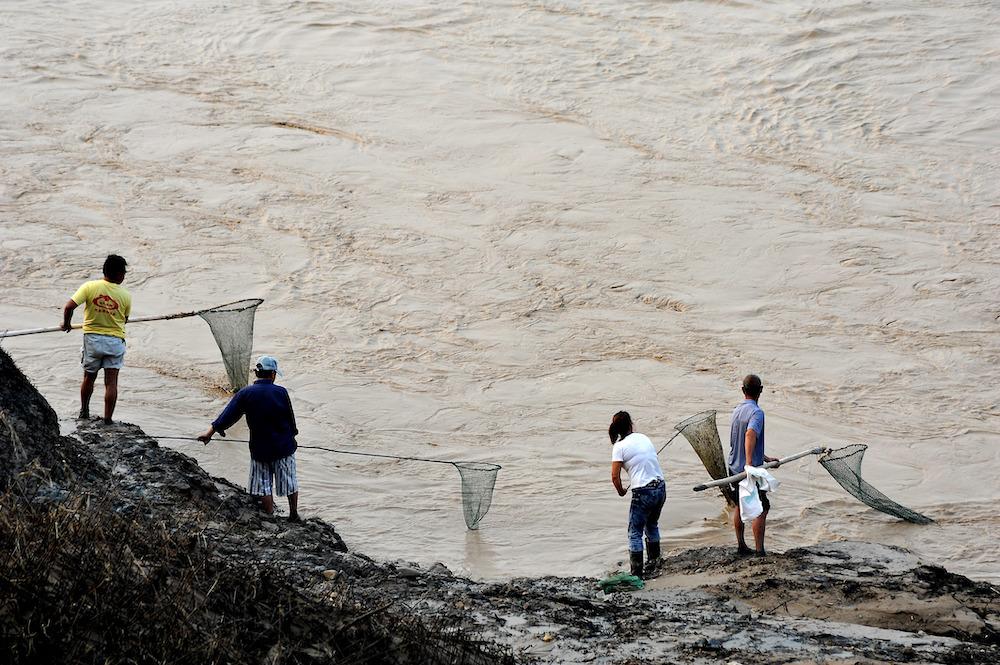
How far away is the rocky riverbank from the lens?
174 inches

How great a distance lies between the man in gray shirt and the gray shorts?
4.48m

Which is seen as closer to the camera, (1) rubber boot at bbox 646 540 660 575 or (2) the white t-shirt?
(2) the white t-shirt

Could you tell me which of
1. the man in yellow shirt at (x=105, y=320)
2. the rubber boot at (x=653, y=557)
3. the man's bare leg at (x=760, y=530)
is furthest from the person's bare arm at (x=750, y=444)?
the man in yellow shirt at (x=105, y=320)

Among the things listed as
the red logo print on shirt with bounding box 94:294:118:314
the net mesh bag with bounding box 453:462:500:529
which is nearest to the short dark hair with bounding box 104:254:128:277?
the red logo print on shirt with bounding box 94:294:118:314

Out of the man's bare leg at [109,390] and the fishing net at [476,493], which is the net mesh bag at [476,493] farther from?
the man's bare leg at [109,390]

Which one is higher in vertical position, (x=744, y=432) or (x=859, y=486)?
(x=744, y=432)

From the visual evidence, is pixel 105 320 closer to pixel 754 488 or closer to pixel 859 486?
pixel 754 488

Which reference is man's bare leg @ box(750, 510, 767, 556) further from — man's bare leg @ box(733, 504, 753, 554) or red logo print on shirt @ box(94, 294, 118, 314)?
red logo print on shirt @ box(94, 294, 118, 314)

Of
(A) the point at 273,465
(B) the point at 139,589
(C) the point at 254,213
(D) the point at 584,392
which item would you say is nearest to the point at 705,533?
(D) the point at 584,392

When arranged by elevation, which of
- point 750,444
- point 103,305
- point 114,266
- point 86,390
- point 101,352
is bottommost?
point 750,444

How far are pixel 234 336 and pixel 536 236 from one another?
5.98m

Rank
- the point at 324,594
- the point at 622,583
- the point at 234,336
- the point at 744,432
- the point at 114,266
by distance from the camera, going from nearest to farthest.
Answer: the point at 324,594 → the point at 622,583 → the point at 744,432 → the point at 114,266 → the point at 234,336

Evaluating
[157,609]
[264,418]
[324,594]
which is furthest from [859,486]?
[157,609]

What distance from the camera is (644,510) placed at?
812 centimetres
